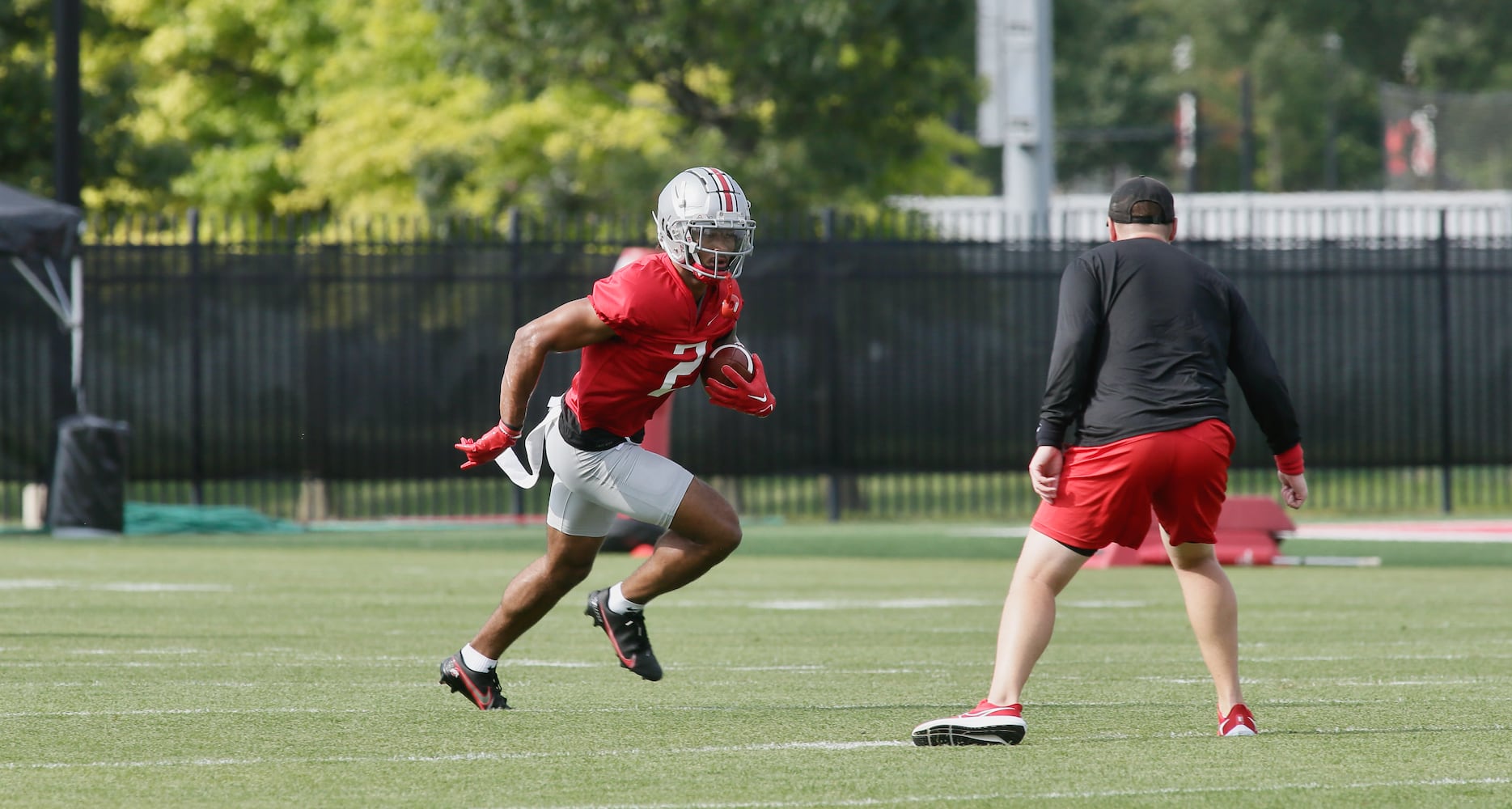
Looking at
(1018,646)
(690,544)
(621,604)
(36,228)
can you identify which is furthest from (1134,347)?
(36,228)

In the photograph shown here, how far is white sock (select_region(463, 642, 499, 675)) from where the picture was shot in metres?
6.96

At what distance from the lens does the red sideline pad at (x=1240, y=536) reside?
14.3m

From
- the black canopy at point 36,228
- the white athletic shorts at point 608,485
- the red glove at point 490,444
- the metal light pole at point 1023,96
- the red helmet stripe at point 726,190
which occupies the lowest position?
the white athletic shorts at point 608,485

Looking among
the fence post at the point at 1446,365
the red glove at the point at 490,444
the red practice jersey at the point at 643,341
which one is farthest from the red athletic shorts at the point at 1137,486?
the fence post at the point at 1446,365

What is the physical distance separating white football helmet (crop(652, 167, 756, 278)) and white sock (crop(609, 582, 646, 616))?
3.96 ft

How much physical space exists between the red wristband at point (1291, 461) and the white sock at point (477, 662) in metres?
2.72

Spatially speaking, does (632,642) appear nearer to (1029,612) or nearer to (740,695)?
(740,695)

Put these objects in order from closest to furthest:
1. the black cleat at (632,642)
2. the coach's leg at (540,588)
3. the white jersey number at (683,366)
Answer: the white jersey number at (683,366) < the coach's leg at (540,588) < the black cleat at (632,642)

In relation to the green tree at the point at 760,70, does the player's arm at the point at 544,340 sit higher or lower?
lower

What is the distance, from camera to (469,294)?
1853cm

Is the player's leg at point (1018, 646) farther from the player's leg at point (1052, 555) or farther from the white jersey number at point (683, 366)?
the white jersey number at point (683, 366)

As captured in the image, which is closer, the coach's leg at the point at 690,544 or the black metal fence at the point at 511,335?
the coach's leg at the point at 690,544

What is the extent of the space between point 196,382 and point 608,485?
12.5 m

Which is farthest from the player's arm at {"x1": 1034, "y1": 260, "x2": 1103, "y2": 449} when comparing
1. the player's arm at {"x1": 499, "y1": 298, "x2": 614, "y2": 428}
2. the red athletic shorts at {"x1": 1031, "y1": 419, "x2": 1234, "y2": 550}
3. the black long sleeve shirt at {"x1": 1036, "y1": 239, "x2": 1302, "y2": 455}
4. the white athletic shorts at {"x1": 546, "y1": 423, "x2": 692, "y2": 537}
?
the player's arm at {"x1": 499, "y1": 298, "x2": 614, "y2": 428}
